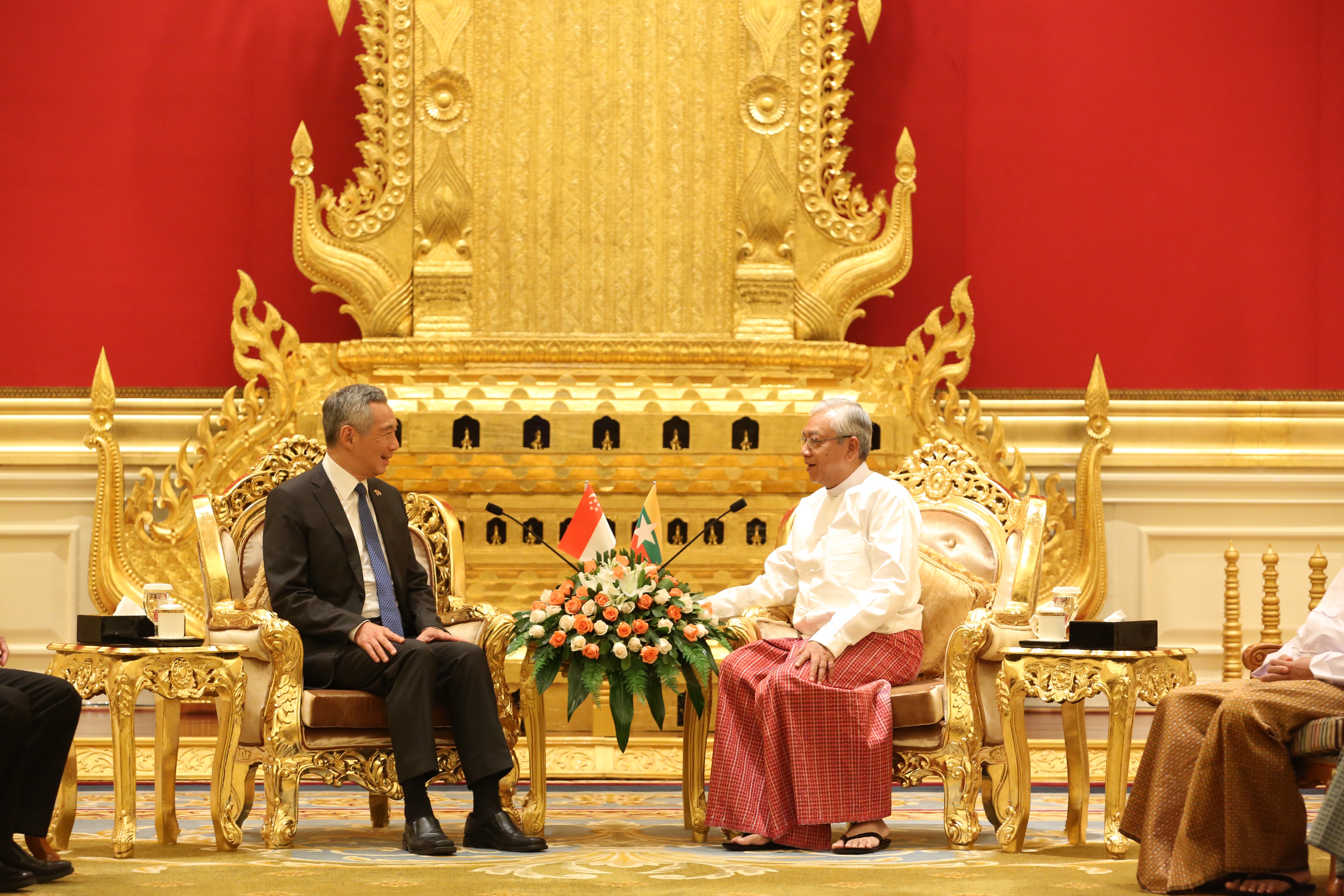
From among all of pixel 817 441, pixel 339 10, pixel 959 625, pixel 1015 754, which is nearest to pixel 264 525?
pixel 817 441

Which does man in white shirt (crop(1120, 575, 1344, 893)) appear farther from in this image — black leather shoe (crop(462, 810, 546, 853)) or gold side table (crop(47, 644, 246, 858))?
gold side table (crop(47, 644, 246, 858))

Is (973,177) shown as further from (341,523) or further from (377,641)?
(377,641)

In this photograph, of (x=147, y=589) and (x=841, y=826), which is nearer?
(x=147, y=589)

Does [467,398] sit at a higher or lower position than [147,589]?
higher

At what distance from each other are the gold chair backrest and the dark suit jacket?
16cm

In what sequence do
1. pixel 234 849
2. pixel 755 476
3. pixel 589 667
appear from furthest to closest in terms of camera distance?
pixel 755 476
pixel 589 667
pixel 234 849

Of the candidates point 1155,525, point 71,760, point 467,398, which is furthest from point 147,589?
point 1155,525

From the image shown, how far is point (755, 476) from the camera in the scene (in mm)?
6121

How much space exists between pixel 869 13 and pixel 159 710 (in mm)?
3881

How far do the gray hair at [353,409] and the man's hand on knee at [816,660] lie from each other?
1372 millimetres

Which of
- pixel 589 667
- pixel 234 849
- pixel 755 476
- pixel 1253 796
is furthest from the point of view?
pixel 755 476

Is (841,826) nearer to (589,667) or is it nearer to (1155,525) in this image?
(589,667)

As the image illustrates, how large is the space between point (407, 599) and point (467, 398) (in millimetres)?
1627

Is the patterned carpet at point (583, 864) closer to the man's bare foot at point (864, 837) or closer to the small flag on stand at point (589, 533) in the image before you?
the man's bare foot at point (864, 837)
